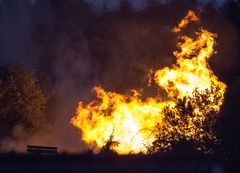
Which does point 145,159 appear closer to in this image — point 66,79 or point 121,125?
point 121,125

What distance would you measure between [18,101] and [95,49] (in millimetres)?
9596

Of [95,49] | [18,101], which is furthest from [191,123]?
[95,49]

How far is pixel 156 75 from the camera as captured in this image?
1832 inches

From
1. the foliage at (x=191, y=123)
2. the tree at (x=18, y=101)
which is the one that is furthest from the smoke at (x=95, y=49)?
the foliage at (x=191, y=123)

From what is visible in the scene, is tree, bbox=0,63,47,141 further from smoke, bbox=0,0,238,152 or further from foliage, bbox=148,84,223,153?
foliage, bbox=148,84,223,153

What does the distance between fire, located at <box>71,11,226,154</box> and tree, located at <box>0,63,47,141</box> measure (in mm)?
3629

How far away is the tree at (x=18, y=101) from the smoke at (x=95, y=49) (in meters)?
0.94

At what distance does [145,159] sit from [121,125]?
75.6 feet

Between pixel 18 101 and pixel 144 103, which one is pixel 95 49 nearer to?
pixel 18 101

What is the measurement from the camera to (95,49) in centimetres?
5134

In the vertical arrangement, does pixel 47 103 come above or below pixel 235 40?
below

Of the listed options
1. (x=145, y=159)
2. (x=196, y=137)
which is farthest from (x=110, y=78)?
(x=145, y=159)

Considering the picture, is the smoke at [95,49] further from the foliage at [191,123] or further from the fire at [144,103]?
the foliage at [191,123]

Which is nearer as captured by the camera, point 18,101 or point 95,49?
point 18,101
